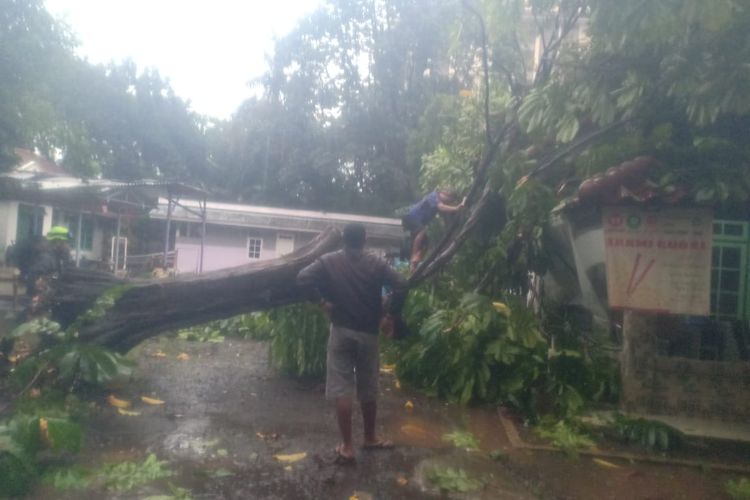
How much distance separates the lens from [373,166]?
3006cm

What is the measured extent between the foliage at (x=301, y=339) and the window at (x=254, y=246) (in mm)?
19963

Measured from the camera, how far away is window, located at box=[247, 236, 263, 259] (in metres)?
27.9

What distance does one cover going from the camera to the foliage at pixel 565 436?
607 centimetres

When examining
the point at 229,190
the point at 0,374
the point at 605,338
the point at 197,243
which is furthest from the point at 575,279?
the point at 229,190

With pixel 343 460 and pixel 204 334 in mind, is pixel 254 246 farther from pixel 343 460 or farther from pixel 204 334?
pixel 343 460

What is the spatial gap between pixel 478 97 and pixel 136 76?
29.6 metres

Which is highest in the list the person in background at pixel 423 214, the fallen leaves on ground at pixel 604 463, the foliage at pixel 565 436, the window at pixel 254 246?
the person in background at pixel 423 214

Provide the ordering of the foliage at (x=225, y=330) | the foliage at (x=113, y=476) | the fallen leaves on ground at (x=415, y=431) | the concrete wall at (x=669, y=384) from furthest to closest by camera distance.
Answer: the foliage at (x=225, y=330)
the concrete wall at (x=669, y=384)
the fallen leaves on ground at (x=415, y=431)
the foliage at (x=113, y=476)

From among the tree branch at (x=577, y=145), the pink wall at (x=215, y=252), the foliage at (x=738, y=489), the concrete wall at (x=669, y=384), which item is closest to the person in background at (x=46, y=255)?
the tree branch at (x=577, y=145)

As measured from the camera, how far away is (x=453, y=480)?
195 inches

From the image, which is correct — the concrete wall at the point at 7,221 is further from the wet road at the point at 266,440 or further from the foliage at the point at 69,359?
the foliage at the point at 69,359

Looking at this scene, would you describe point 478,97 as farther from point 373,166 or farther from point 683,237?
point 373,166

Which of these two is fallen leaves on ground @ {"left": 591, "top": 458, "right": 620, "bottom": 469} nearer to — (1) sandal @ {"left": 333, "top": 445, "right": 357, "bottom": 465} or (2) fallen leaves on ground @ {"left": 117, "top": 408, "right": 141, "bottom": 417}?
(1) sandal @ {"left": 333, "top": 445, "right": 357, "bottom": 465}

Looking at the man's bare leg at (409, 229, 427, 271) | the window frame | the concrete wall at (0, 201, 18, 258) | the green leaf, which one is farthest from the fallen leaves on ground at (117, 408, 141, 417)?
the window frame
